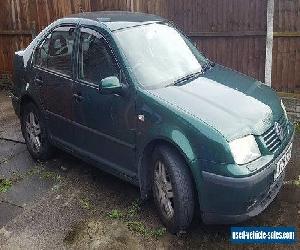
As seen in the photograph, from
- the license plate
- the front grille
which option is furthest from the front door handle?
the license plate

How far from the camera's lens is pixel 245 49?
23.2 feet

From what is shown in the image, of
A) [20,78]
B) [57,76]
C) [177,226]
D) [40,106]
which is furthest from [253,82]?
[20,78]

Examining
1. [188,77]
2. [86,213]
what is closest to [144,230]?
[86,213]

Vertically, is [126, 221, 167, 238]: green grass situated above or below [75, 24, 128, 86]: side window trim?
below

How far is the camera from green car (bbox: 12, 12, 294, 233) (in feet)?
11.6

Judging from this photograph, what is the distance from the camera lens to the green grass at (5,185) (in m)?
5.18

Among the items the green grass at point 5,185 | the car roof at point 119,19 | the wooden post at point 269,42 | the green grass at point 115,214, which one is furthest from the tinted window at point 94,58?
the wooden post at point 269,42

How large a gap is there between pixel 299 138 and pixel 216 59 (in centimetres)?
208

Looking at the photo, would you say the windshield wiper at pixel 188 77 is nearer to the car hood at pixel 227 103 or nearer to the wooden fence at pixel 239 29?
the car hood at pixel 227 103

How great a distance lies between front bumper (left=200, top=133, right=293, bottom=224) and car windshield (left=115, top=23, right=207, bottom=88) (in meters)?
1.21

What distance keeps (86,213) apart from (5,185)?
138 cm

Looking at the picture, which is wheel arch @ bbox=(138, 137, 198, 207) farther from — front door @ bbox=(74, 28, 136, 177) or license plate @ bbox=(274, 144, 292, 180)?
license plate @ bbox=(274, 144, 292, 180)

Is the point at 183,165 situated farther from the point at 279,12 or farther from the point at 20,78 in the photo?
the point at 279,12

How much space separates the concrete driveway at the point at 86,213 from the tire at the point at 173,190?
0.19 m
